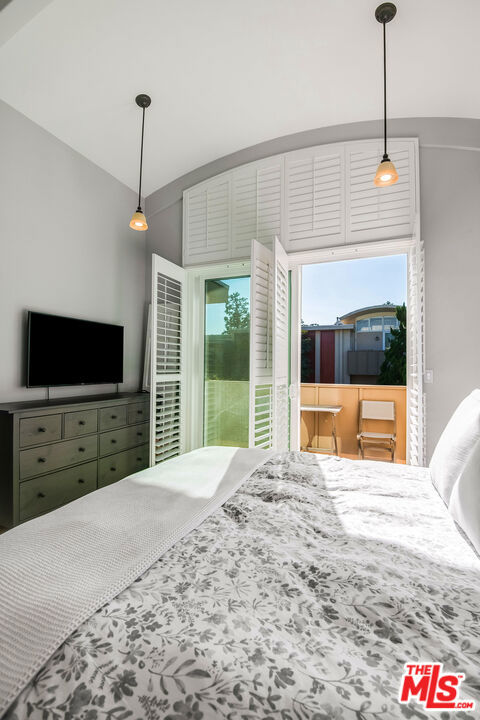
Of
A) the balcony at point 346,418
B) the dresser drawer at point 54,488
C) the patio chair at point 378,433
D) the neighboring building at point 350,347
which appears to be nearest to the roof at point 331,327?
the neighboring building at point 350,347

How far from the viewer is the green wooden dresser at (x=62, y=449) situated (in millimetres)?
2225

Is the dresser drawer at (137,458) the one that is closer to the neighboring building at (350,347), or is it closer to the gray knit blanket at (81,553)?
the gray knit blanket at (81,553)

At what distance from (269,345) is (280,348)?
13cm

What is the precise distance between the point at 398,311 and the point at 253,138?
8.25ft

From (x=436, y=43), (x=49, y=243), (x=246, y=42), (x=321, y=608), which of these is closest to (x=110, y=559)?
(x=321, y=608)

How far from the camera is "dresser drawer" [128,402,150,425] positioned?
Result: 3.17m

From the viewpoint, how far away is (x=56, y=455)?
2.47 meters

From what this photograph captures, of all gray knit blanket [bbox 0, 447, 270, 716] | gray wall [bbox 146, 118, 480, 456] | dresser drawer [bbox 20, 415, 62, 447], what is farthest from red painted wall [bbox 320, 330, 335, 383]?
gray knit blanket [bbox 0, 447, 270, 716]

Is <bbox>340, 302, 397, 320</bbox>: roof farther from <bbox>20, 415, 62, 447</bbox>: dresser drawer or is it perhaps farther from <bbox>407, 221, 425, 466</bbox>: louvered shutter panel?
<bbox>20, 415, 62, 447</bbox>: dresser drawer

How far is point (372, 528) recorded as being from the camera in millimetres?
1080

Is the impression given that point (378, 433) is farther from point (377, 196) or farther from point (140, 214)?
point (140, 214)

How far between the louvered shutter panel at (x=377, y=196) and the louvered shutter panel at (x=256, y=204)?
63cm

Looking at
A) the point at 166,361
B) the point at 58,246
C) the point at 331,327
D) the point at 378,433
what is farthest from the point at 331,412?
the point at 58,246

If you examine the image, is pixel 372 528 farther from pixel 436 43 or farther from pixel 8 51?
pixel 8 51
